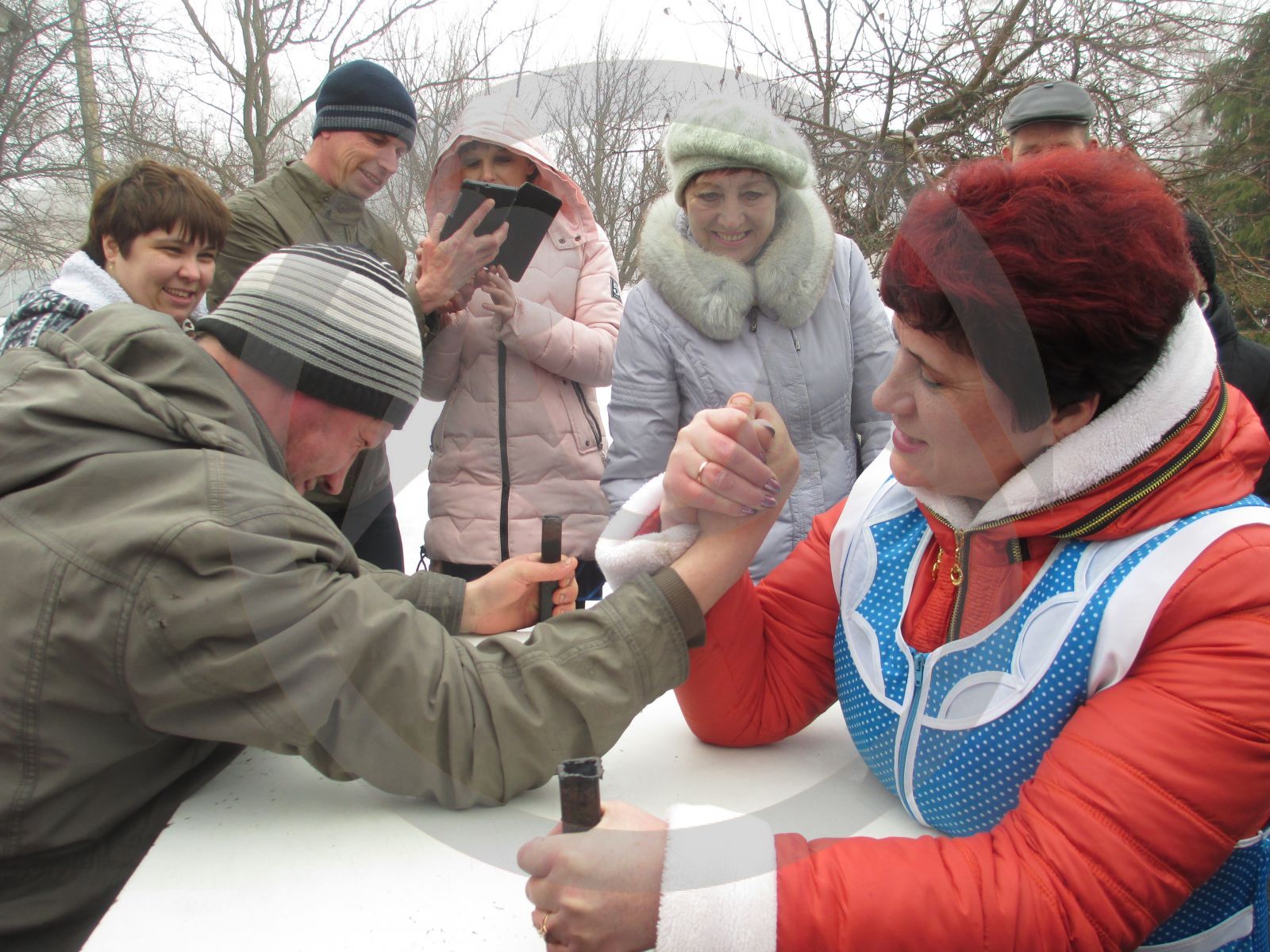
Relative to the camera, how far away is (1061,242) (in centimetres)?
68

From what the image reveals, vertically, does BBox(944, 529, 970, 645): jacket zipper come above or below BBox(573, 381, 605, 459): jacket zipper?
below

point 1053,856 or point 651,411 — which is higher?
point 651,411

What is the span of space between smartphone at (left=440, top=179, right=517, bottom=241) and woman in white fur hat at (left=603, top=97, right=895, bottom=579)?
0.33 m

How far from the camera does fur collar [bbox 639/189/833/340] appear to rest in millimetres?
974

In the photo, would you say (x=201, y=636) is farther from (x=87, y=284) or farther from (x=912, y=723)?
(x=87, y=284)

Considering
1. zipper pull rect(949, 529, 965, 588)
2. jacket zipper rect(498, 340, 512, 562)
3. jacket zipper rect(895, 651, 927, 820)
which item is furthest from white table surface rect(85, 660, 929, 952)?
jacket zipper rect(498, 340, 512, 562)

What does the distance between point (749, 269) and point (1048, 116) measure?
0.43 m

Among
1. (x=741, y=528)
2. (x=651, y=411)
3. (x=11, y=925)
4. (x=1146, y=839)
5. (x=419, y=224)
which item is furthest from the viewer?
(x=419, y=224)

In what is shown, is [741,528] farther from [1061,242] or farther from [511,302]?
[511,302]

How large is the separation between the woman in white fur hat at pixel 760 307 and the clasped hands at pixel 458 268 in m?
0.31

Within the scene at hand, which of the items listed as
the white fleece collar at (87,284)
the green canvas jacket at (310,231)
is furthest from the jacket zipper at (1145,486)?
the white fleece collar at (87,284)

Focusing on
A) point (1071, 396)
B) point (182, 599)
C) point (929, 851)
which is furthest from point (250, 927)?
point (1071, 396)

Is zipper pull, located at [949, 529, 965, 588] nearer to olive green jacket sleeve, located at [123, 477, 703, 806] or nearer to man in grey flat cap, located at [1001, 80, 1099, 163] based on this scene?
olive green jacket sleeve, located at [123, 477, 703, 806]

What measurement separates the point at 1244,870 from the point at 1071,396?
430 millimetres
